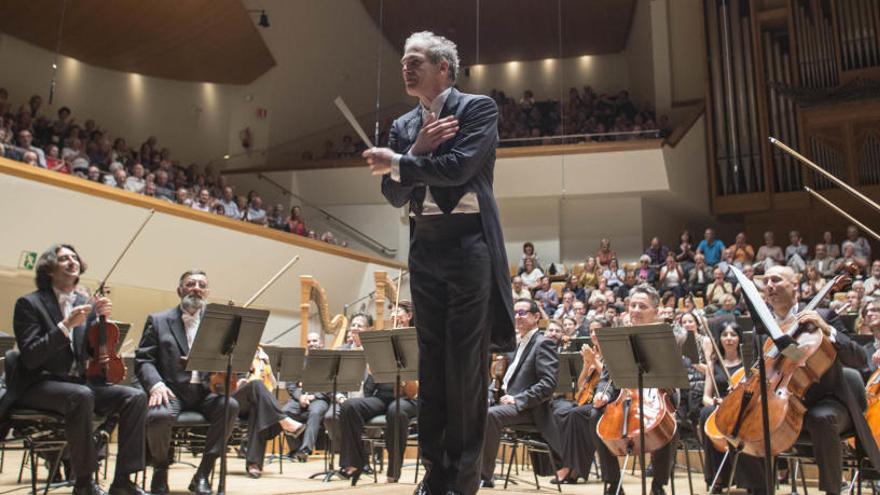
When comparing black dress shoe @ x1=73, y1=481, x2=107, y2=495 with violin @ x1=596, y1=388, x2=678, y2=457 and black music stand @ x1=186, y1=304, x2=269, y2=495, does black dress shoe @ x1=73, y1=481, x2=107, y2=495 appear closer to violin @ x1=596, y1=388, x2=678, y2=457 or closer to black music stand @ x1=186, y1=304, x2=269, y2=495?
black music stand @ x1=186, y1=304, x2=269, y2=495

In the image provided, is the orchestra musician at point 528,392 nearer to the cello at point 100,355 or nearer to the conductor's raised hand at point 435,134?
the cello at point 100,355

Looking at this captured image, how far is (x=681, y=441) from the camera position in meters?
A: 5.50

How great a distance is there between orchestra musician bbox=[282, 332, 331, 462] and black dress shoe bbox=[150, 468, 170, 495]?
269 centimetres

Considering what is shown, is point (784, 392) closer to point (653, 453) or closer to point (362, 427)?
point (653, 453)

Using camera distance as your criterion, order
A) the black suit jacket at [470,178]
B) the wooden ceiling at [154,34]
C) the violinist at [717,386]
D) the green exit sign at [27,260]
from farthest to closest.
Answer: the wooden ceiling at [154,34]
the green exit sign at [27,260]
the violinist at [717,386]
the black suit jacket at [470,178]

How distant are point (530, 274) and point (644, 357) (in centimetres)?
869

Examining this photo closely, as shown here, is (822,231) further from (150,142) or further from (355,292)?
(150,142)

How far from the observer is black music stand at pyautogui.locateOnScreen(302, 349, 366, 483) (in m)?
6.02

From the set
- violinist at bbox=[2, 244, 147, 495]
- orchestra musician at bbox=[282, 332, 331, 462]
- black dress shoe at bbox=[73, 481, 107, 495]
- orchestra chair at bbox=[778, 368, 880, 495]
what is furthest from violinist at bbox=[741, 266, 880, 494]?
orchestra musician at bbox=[282, 332, 331, 462]

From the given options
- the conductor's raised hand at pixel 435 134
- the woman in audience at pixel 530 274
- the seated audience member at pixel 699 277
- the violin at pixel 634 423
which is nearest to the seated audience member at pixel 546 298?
the woman in audience at pixel 530 274

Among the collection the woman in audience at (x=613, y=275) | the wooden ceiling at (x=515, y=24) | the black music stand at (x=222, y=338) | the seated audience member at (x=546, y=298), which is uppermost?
the wooden ceiling at (x=515, y=24)

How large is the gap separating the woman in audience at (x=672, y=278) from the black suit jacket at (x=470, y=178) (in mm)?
8800

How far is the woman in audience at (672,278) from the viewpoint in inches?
429

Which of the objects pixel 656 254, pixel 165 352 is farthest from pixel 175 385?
pixel 656 254
